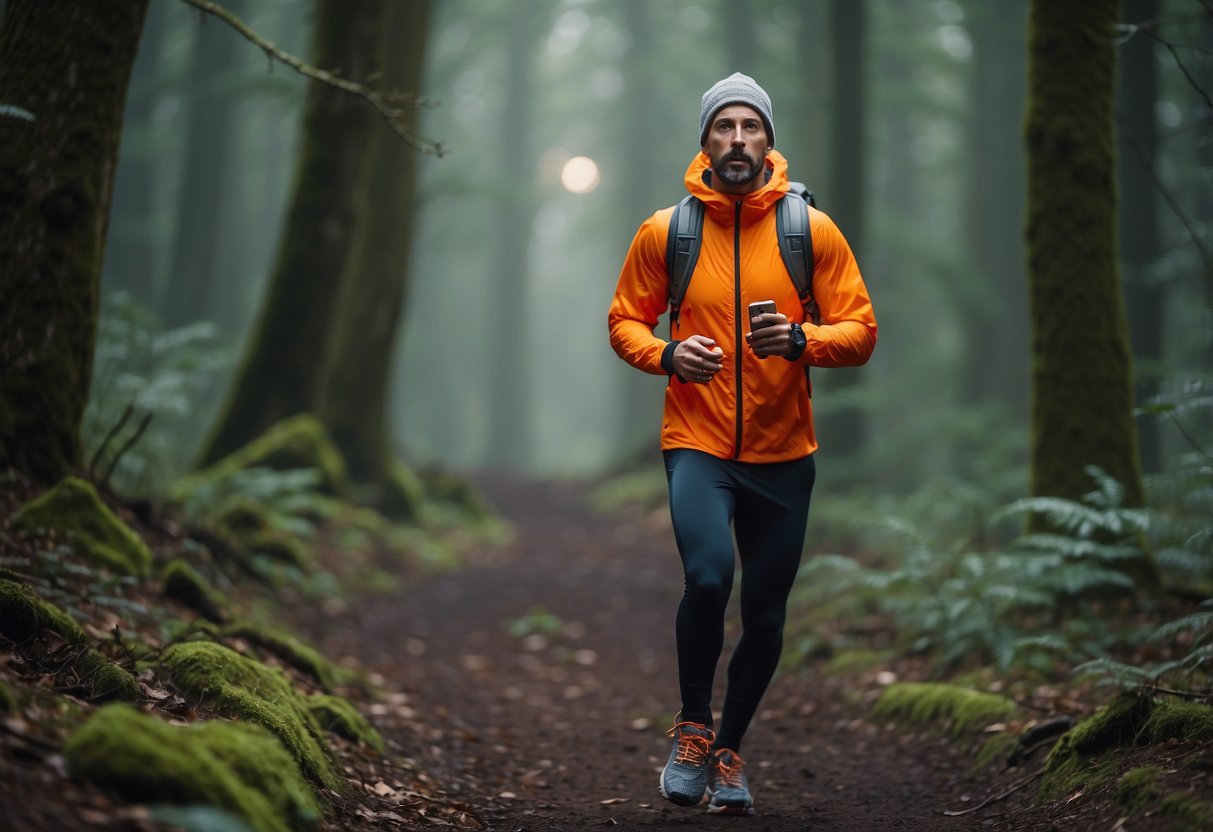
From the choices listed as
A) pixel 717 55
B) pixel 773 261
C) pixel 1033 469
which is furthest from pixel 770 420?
pixel 717 55

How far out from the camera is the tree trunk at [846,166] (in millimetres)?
13445

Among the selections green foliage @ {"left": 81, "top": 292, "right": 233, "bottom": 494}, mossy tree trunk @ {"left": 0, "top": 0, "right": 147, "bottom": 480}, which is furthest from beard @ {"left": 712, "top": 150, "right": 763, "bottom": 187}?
green foliage @ {"left": 81, "top": 292, "right": 233, "bottom": 494}

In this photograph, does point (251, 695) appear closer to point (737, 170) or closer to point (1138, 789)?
point (737, 170)

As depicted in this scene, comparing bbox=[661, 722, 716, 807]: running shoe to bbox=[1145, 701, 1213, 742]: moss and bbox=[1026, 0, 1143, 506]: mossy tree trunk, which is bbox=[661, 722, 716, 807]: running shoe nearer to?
bbox=[1145, 701, 1213, 742]: moss

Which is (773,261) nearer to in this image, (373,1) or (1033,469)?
(1033,469)

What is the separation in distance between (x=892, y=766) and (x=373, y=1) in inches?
343

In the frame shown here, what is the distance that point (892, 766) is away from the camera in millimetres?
4941

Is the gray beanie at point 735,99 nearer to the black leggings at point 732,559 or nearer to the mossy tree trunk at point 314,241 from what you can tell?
the black leggings at point 732,559

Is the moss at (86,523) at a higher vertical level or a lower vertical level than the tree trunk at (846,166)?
lower

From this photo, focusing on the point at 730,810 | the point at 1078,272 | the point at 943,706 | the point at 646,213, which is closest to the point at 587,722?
the point at 943,706

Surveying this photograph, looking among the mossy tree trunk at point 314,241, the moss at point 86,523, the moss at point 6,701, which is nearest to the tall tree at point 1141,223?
the mossy tree trunk at point 314,241

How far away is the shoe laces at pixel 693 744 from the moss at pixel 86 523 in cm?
329

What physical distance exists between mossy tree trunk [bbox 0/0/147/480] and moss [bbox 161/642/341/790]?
1.90 m

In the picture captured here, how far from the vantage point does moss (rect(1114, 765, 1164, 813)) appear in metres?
3.23
